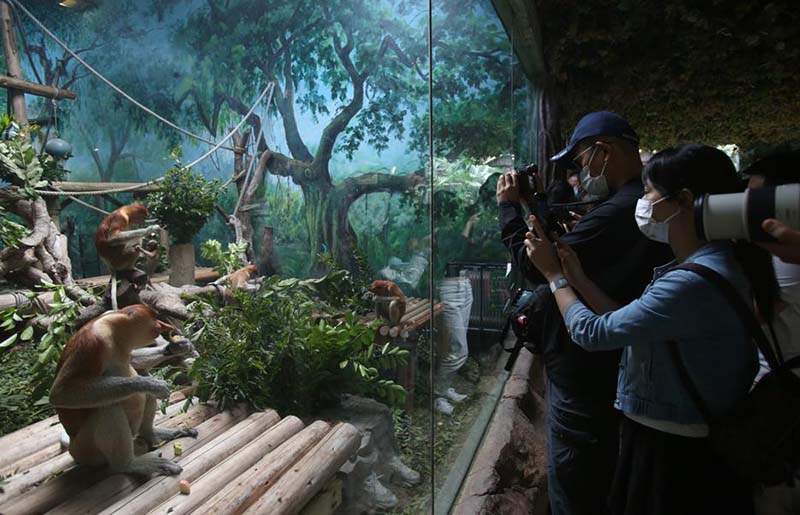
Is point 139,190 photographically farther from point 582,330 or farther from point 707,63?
point 707,63

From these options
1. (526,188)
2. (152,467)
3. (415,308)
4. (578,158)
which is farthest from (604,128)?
(152,467)

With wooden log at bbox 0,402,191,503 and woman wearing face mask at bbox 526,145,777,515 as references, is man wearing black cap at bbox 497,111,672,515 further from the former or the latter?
wooden log at bbox 0,402,191,503

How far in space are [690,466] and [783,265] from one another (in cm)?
49

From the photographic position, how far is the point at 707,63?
4.10 meters

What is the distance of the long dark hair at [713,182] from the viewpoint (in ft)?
3.02

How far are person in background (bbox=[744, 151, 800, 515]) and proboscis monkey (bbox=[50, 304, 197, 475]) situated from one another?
1692mm

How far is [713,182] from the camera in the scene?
96 centimetres

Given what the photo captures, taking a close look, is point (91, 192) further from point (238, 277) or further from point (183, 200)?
point (238, 277)

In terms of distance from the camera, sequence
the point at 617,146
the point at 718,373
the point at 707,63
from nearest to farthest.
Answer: the point at 718,373, the point at 617,146, the point at 707,63

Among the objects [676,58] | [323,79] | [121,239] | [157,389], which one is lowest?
[157,389]

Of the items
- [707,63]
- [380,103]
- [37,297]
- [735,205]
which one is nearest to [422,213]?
[380,103]

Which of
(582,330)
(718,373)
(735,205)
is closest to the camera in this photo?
(735,205)

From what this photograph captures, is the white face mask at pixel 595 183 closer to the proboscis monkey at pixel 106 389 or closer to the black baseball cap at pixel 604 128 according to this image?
the black baseball cap at pixel 604 128

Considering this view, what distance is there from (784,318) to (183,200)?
6.78ft
